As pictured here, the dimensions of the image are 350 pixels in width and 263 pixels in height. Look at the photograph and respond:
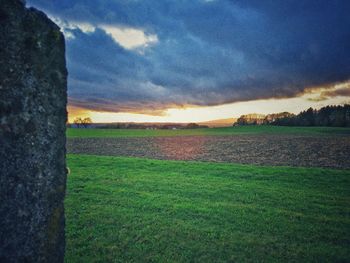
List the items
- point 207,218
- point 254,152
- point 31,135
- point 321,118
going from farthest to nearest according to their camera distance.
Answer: point 321,118, point 254,152, point 207,218, point 31,135

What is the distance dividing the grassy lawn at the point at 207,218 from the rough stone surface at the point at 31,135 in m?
3.51

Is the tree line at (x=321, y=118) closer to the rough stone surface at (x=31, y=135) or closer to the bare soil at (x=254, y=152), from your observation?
the bare soil at (x=254, y=152)

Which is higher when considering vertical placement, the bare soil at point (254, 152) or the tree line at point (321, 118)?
the tree line at point (321, 118)

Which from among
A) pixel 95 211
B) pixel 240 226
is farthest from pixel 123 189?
pixel 240 226

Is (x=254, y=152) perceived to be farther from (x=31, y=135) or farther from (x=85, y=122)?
(x=85, y=122)

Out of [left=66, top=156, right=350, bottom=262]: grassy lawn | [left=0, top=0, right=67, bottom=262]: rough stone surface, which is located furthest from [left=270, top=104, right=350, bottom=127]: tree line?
[left=0, top=0, right=67, bottom=262]: rough stone surface

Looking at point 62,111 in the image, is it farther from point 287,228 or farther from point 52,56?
point 287,228

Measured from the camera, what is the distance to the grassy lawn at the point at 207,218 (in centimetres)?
630

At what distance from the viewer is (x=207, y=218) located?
8.48 metres

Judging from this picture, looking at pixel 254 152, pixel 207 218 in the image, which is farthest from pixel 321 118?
pixel 207 218

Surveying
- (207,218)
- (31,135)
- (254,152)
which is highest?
(31,135)

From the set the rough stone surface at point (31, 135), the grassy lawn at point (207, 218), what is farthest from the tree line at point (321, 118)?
the rough stone surface at point (31, 135)

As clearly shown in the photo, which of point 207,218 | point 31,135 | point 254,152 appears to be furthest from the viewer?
point 254,152

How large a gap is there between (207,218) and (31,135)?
22.6ft
